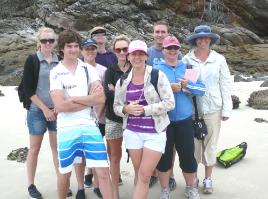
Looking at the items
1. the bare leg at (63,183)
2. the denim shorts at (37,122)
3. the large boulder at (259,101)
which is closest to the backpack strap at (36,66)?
the denim shorts at (37,122)

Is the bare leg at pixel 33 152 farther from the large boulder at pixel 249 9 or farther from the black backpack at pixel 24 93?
the large boulder at pixel 249 9

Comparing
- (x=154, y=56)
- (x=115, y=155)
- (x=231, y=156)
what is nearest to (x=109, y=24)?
(x=231, y=156)

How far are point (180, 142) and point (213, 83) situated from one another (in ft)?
3.01

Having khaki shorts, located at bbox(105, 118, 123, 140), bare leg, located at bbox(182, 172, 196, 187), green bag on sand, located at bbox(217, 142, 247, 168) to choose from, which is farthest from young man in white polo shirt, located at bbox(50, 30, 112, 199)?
green bag on sand, located at bbox(217, 142, 247, 168)

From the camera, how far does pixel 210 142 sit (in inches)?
208

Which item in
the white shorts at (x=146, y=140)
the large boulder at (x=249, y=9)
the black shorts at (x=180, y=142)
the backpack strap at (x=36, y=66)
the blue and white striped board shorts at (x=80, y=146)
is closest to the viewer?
the blue and white striped board shorts at (x=80, y=146)

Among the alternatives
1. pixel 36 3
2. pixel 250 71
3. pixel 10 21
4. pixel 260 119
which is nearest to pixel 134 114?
pixel 260 119

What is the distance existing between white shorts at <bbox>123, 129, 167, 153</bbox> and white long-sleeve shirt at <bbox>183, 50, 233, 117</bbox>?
109 centimetres

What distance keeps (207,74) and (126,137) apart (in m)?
1.40

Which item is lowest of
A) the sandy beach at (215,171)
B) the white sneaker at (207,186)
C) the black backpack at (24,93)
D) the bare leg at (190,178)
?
the sandy beach at (215,171)

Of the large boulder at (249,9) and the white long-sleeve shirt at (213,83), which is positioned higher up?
the large boulder at (249,9)

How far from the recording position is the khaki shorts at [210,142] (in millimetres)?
5227

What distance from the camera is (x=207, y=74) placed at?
5.10m

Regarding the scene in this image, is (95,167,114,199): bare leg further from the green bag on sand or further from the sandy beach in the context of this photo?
the green bag on sand
